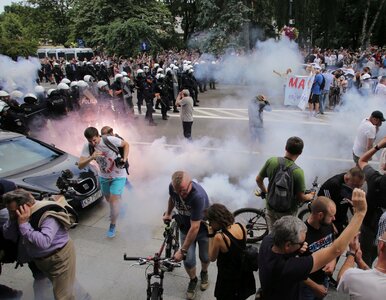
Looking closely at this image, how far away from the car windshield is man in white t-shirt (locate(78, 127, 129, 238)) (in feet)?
4.19

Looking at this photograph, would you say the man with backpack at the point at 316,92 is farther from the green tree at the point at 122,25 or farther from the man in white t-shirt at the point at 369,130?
the green tree at the point at 122,25

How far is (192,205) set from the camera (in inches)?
142

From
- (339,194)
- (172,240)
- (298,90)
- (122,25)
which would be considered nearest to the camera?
(339,194)

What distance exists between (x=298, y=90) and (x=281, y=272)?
1224cm

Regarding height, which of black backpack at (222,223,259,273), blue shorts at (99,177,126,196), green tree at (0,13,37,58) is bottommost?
blue shorts at (99,177,126,196)

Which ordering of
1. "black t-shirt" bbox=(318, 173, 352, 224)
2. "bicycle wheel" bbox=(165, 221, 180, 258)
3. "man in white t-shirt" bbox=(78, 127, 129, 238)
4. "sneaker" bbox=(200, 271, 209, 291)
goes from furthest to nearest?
1. "man in white t-shirt" bbox=(78, 127, 129, 238)
2. "bicycle wheel" bbox=(165, 221, 180, 258)
3. "sneaker" bbox=(200, 271, 209, 291)
4. "black t-shirt" bbox=(318, 173, 352, 224)

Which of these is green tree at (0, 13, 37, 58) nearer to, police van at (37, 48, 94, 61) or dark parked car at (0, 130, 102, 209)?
police van at (37, 48, 94, 61)

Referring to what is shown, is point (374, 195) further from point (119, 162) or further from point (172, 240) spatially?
point (119, 162)

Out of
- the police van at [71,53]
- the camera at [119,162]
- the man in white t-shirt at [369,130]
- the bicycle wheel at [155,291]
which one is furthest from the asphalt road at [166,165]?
the police van at [71,53]

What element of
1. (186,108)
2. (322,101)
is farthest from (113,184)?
(322,101)

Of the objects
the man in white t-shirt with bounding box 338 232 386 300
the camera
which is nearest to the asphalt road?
the camera

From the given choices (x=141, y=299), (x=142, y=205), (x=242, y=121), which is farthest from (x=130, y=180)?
(x=242, y=121)

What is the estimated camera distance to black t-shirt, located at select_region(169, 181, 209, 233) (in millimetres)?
3609

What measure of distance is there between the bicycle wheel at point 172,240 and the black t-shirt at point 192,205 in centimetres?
40
